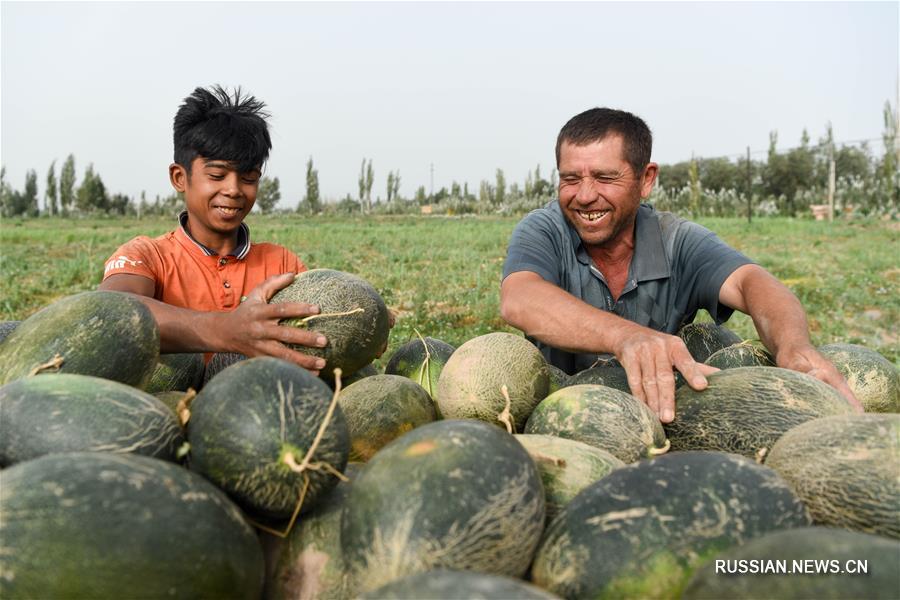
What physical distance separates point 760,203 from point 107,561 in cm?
3651

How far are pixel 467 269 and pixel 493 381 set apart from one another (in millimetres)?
13029

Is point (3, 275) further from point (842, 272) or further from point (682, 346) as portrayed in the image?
point (842, 272)

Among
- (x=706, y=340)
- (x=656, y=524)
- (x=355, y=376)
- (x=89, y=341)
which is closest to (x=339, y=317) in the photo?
(x=355, y=376)

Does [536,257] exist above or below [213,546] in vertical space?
above

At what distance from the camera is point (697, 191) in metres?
30.4

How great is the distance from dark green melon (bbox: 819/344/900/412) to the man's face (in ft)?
4.35

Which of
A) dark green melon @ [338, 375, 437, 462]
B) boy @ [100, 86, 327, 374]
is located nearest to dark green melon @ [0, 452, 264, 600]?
dark green melon @ [338, 375, 437, 462]

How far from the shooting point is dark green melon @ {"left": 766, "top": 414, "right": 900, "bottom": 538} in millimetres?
1661

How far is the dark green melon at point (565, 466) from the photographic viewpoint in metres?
1.83

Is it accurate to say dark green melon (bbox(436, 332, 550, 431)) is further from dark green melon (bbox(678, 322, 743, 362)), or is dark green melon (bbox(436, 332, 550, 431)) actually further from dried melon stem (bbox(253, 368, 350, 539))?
dark green melon (bbox(678, 322, 743, 362))

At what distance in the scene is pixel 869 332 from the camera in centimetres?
1006

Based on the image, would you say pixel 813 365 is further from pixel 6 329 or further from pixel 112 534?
pixel 6 329

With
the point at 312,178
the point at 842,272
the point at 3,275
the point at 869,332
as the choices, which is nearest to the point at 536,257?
the point at 869,332

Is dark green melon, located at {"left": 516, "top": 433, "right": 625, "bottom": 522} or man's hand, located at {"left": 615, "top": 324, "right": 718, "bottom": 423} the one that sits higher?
man's hand, located at {"left": 615, "top": 324, "right": 718, "bottom": 423}
